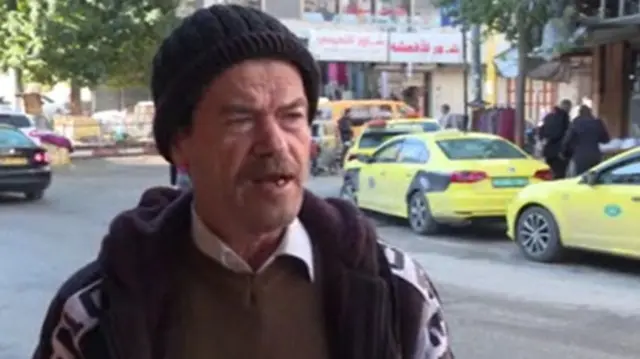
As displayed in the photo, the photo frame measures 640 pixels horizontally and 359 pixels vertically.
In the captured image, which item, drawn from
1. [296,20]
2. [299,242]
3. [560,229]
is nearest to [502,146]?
[560,229]

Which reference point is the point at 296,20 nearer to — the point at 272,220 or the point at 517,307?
the point at 517,307

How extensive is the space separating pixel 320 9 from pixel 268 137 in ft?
141

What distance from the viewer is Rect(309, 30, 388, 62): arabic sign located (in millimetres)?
40844

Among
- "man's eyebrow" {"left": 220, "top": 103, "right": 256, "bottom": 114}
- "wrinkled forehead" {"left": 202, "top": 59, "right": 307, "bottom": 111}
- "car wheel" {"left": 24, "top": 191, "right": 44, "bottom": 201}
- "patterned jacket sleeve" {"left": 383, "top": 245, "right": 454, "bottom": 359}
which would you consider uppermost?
"wrinkled forehead" {"left": 202, "top": 59, "right": 307, "bottom": 111}

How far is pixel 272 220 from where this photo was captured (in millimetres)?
1809

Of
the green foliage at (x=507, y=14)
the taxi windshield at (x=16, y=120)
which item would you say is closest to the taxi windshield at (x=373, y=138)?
the green foliage at (x=507, y=14)

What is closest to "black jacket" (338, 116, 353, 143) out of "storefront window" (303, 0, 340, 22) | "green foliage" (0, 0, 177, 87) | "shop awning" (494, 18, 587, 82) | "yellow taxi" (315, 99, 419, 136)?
"yellow taxi" (315, 99, 419, 136)

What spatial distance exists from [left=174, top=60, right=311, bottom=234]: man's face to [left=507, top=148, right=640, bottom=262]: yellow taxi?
9637 mm

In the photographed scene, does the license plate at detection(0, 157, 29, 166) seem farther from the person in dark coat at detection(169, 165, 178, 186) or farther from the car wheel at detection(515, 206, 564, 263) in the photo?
the person in dark coat at detection(169, 165, 178, 186)

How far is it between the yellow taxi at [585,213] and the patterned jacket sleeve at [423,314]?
9.49m

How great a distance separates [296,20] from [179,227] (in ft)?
137

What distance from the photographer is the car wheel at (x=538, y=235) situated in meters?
12.0

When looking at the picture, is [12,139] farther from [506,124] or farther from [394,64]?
[394,64]

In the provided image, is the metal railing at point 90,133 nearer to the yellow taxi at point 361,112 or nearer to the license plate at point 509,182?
the yellow taxi at point 361,112
